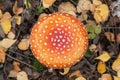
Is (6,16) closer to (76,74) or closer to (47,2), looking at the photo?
(47,2)

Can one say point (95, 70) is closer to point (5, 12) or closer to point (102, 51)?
point (102, 51)

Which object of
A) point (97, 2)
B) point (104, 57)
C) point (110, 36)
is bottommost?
point (104, 57)

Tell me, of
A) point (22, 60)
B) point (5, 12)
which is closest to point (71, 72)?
point (22, 60)

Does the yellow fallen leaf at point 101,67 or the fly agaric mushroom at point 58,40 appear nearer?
the fly agaric mushroom at point 58,40

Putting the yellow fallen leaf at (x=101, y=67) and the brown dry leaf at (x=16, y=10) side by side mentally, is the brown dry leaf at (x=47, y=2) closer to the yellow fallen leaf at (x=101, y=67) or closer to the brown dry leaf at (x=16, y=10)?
the brown dry leaf at (x=16, y=10)

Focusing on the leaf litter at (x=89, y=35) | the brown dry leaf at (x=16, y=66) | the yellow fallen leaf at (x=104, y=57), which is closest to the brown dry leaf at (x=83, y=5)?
the leaf litter at (x=89, y=35)

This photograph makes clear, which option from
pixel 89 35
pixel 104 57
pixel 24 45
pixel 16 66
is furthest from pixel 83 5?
pixel 16 66
